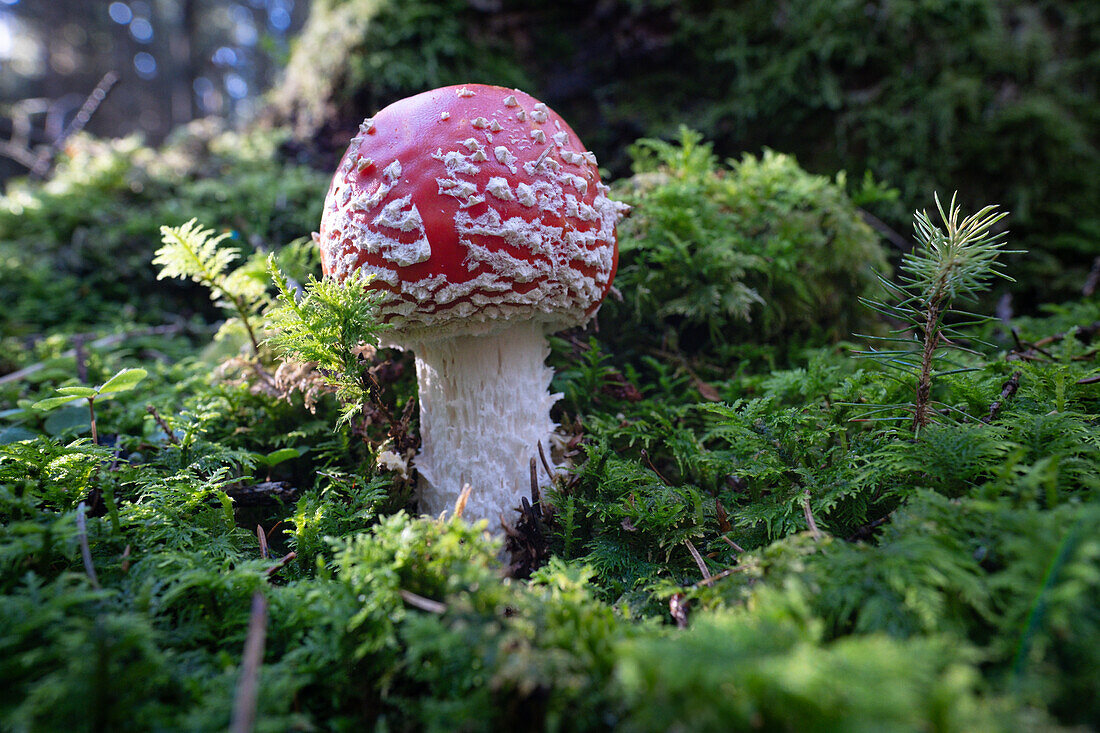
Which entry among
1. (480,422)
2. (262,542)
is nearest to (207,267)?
(262,542)

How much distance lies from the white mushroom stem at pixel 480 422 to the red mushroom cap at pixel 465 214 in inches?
7.1

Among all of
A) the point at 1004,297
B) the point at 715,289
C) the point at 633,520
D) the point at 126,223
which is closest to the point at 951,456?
the point at 633,520

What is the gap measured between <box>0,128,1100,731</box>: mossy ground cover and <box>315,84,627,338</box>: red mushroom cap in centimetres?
26

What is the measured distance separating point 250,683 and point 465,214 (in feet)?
4.31

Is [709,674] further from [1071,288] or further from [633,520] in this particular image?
[1071,288]

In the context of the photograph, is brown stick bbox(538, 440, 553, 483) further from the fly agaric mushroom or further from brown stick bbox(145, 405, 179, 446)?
brown stick bbox(145, 405, 179, 446)

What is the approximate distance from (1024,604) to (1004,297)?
133 inches

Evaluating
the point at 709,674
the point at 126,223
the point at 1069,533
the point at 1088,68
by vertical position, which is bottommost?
the point at 709,674

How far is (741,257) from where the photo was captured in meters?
2.70

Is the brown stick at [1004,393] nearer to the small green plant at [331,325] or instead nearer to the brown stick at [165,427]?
the small green plant at [331,325]

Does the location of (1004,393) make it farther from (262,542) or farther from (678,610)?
(262,542)

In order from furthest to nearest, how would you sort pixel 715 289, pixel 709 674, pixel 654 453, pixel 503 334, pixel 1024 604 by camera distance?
pixel 715 289
pixel 654 453
pixel 503 334
pixel 1024 604
pixel 709 674

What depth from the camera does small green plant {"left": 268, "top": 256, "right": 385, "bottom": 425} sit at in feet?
5.63

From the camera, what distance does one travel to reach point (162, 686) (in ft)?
3.72
